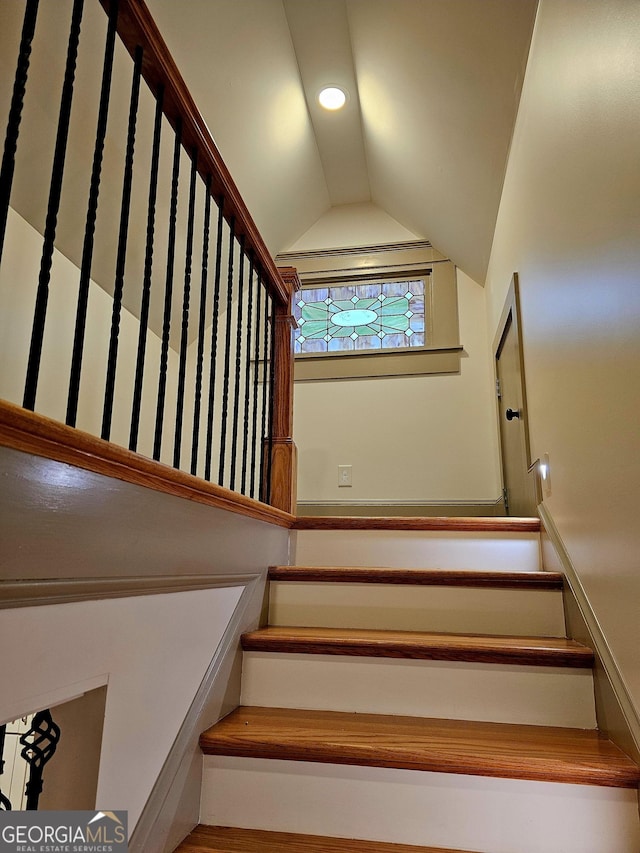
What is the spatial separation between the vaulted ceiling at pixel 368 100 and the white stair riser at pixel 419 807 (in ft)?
8.28

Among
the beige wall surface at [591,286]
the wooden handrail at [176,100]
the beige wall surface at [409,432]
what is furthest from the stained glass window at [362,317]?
the wooden handrail at [176,100]

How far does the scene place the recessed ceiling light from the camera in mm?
3619

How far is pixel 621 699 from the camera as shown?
4.04 feet

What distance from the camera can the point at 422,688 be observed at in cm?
149

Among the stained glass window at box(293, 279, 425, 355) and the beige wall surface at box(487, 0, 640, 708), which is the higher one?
the stained glass window at box(293, 279, 425, 355)

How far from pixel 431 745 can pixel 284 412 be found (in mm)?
1360

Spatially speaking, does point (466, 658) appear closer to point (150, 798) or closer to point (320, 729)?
point (320, 729)

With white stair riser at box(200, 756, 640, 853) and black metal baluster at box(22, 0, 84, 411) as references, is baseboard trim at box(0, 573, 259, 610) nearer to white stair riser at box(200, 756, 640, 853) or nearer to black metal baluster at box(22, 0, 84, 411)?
black metal baluster at box(22, 0, 84, 411)

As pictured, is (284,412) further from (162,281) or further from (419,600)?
(162,281)

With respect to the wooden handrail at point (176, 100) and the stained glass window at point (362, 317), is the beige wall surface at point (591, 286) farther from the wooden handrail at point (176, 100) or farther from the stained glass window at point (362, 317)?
the stained glass window at point (362, 317)

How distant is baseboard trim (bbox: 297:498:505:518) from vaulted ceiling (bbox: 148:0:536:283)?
1.60m

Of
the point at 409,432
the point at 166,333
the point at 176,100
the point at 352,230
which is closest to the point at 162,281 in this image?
the point at 352,230

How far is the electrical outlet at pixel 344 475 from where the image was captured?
391 cm

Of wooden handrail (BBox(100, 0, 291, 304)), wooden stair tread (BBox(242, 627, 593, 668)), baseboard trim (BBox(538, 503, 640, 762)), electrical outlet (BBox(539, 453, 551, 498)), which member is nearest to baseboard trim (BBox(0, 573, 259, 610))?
wooden stair tread (BBox(242, 627, 593, 668))
